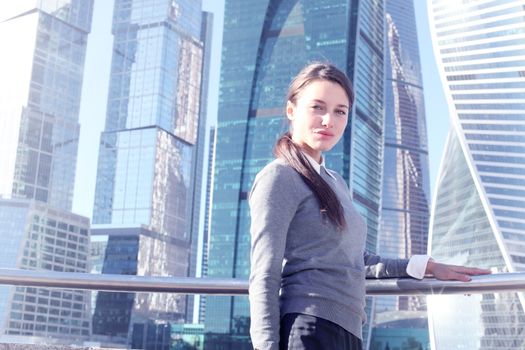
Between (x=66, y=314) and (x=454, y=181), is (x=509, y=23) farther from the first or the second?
(x=66, y=314)

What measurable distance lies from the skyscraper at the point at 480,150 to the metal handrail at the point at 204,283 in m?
41.8

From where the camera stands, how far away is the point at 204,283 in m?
2.22

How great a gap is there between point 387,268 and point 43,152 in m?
89.9

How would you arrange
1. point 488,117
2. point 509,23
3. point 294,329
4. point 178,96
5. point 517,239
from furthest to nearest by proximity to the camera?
point 178,96 < point 509,23 < point 488,117 < point 517,239 < point 294,329

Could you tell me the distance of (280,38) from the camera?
2859 inches

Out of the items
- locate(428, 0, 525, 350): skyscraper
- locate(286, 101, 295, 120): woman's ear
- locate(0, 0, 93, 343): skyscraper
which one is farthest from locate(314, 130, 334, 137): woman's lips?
locate(0, 0, 93, 343): skyscraper

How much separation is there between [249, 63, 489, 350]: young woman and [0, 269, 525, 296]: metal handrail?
41 millimetres

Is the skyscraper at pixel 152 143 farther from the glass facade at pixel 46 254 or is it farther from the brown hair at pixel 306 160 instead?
the brown hair at pixel 306 160

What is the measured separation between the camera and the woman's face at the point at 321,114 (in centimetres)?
187

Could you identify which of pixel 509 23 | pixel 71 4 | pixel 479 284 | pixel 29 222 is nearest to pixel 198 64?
pixel 71 4

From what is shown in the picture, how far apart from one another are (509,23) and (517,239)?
19329 mm

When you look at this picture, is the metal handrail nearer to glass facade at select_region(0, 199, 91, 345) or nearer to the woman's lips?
the woman's lips

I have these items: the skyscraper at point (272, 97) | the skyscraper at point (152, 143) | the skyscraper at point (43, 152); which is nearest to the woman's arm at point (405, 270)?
the skyscraper at point (272, 97)

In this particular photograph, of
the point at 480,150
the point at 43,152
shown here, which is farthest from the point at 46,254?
the point at 480,150
